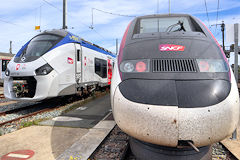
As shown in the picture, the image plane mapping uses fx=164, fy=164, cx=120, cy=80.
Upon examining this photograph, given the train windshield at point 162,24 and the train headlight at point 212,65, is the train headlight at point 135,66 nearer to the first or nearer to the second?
the train headlight at point 212,65

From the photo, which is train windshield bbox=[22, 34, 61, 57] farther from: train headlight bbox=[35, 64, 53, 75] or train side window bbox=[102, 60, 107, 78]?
train side window bbox=[102, 60, 107, 78]

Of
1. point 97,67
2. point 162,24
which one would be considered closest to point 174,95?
point 162,24

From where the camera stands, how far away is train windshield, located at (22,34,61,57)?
5660 millimetres

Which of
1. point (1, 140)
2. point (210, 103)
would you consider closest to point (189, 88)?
point (210, 103)

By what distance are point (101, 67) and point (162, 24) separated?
22.2ft

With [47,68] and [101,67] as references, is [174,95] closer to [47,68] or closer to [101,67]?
[47,68]

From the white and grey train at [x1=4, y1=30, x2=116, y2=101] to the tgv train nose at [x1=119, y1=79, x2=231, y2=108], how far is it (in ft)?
14.1

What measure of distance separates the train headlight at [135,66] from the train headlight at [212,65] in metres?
0.63

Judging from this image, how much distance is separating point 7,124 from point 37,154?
2506 millimetres

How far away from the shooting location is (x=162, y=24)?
3.25m

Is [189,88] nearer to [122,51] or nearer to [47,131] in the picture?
[122,51]

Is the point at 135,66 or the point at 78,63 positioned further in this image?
the point at 78,63

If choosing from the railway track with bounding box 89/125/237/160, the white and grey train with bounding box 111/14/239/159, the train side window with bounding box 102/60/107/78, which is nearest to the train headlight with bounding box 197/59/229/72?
the white and grey train with bounding box 111/14/239/159

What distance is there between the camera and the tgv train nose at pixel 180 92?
1597 mm
